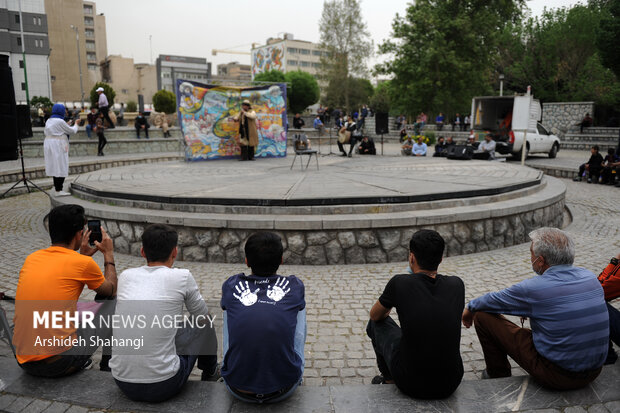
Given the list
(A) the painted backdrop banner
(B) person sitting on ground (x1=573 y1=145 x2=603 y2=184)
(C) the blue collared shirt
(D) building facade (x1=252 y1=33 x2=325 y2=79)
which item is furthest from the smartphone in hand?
(D) building facade (x1=252 y1=33 x2=325 y2=79)

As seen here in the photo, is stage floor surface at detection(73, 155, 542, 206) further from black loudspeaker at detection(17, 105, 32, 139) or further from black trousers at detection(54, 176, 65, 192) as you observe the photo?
black loudspeaker at detection(17, 105, 32, 139)

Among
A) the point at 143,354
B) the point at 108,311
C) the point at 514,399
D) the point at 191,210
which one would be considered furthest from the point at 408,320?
the point at 191,210

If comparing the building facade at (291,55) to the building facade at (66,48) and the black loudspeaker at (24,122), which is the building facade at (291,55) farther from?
the black loudspeaker at (24,122)

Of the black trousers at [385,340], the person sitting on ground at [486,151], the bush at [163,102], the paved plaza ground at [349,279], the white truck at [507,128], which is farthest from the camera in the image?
the bush at [163,102]

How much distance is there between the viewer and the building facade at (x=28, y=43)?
Result: 53.1 metres

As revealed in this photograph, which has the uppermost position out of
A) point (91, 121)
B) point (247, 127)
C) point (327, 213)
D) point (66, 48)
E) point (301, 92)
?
point (66, 48)

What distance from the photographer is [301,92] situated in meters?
56.0

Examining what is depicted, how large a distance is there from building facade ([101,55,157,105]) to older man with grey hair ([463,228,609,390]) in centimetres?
9276

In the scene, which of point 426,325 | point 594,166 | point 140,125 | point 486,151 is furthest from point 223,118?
point 426,325

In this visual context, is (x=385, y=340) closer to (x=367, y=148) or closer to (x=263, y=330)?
(x=263, y=330)

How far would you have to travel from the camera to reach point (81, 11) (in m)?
69.1

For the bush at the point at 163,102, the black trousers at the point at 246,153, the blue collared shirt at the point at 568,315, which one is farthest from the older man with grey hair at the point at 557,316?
the bush at the point at 163,102

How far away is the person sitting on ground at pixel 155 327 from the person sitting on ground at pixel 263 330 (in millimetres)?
314

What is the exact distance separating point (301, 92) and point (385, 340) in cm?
5512
